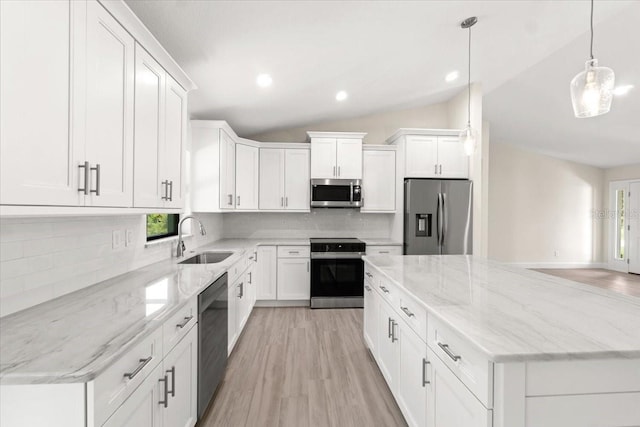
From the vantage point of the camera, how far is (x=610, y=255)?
24.0 ft

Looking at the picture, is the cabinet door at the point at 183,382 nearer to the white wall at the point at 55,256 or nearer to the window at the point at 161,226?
the white wall at the point at 55,256

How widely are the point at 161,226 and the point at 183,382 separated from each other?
1.71 metres

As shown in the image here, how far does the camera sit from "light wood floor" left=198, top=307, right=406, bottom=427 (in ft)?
6.68

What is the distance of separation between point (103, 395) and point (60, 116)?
3.07ft

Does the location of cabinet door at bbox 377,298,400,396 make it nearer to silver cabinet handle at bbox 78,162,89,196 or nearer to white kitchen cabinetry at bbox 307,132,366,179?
silver cabinet handle at bbox 78,162,89,196

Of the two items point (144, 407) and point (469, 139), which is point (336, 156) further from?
point (144, 407)

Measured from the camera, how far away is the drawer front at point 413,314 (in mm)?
1553

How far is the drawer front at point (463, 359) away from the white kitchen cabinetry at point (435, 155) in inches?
131

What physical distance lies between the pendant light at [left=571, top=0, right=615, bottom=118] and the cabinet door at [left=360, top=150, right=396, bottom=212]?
9.47ft

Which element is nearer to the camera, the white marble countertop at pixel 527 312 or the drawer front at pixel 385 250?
Answer: the white marble countertop at pixel 527 312

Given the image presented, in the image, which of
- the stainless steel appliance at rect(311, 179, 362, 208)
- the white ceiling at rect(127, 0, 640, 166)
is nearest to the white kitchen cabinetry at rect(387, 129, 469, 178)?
the white ceiling at rect(127, 0, 640, 166)

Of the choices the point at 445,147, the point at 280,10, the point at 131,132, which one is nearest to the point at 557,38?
the point at 445,147

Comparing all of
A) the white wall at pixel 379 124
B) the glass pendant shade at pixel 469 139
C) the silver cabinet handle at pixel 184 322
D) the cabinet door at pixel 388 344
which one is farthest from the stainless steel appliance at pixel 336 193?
the silver cabinet handle at pixel 184 322

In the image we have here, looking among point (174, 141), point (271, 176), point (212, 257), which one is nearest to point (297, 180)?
point (271, 176)
